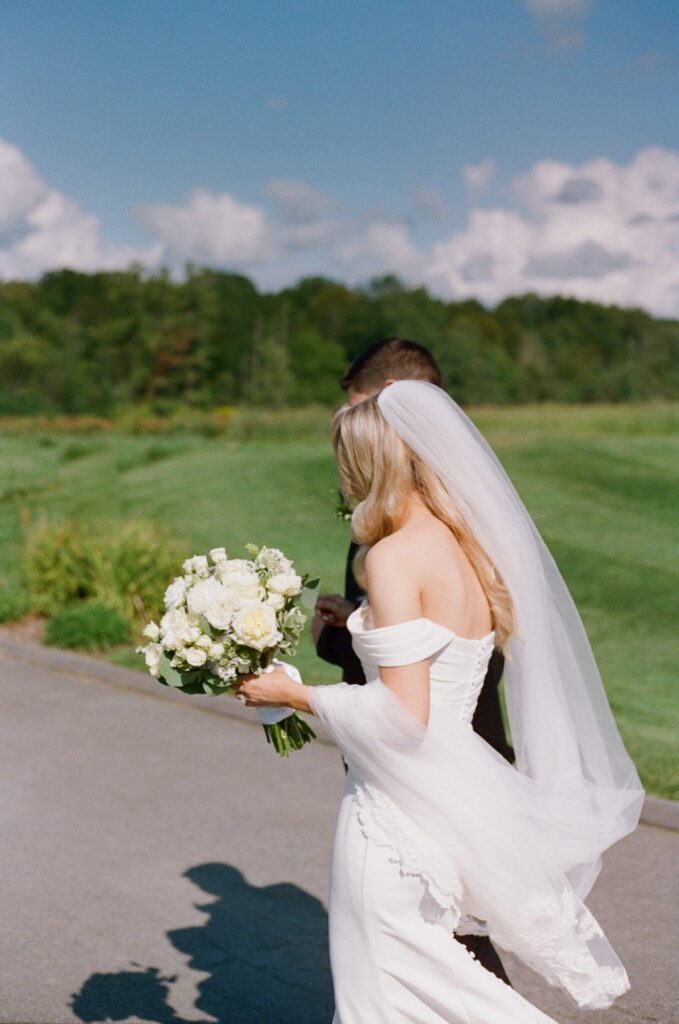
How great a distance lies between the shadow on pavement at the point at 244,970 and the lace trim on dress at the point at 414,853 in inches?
59.4

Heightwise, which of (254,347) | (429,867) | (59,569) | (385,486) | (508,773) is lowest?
(59,569)

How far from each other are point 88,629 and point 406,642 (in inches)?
339

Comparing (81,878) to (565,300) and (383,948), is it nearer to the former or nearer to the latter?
(383,948)

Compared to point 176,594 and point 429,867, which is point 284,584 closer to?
point 176,594

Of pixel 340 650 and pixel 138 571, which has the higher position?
pixel 340 650

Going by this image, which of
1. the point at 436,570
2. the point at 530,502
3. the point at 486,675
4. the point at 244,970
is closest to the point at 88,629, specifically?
the point at 244,970

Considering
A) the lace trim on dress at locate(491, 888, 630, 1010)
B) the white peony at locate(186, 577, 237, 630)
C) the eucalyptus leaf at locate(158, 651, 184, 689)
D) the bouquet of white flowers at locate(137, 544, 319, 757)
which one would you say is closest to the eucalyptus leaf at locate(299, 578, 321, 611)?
the bouquet of white flowers at locate(137, 544, 319, 757)

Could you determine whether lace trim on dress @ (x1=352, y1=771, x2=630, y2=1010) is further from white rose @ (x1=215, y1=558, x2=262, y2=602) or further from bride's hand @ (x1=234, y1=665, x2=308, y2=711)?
white rose @ (x1=215, y1=558, x2=262, y2=602)

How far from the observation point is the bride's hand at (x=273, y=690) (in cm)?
347

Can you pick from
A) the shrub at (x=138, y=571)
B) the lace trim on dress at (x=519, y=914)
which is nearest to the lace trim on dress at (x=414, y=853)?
the lace trim on dress at (x=519, y=914)

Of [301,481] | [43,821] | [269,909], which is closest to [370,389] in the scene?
[269,909]

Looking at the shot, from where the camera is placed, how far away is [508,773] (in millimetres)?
3494

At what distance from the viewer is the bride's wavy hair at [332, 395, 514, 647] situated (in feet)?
11.0

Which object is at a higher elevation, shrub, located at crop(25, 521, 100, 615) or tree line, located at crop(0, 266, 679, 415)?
tree line, located at crop(0, 266, 679, 415)
